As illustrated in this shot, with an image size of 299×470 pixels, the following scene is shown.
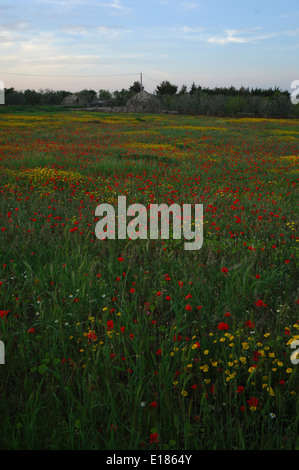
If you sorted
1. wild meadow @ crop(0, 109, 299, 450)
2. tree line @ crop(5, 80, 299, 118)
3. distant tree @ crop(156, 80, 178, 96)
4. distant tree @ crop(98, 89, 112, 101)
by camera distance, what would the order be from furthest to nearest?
distant tree @ crop(98, 89, 112, 101), distant tree @ crop(156, 80, 178, 96), tree line @ crop(5, 80, 299, 118), wild meadow @ crop(0, 109, 299, 450)

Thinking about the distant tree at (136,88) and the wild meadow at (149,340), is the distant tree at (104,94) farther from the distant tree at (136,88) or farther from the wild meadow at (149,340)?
the wild meadow at (149,340)

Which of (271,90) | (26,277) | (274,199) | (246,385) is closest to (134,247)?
(26,277)

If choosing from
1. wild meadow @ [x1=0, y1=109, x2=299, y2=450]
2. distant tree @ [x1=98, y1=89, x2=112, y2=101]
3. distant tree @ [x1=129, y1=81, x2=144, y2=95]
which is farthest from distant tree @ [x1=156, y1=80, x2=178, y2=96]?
wild meadow @ [x1=0, y1=109, x2=299, y2=450]

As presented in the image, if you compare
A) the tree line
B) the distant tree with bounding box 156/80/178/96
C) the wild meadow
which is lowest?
the wild meadow

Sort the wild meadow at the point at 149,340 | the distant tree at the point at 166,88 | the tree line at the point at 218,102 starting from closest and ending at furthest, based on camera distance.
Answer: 1. the wild meadow at the point at 149,340
2. the tree line at the point at 218,102
3. the distant tree at the point at 166,88

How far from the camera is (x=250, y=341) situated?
251 cm

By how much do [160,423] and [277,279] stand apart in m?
2.28

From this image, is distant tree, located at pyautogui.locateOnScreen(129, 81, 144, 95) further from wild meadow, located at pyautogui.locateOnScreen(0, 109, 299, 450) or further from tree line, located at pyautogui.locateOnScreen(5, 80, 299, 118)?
wild meadow, located at pyautogui.locateOnScreen(0, 109, 299, 450)

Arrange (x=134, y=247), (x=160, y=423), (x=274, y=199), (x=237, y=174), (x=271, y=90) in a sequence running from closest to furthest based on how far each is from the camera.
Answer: (x=160, y=423) < (x=134, y=247) < (x=274, y=199) < (x=237, y=174) < (x=271, y=90)

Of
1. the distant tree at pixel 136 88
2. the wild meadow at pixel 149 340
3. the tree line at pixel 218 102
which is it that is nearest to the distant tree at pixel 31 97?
the tree line at pixel 218 102

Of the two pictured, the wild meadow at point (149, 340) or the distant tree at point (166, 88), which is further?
the distant tree at point (166, 88)

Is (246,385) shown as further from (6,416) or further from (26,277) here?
(26,277)

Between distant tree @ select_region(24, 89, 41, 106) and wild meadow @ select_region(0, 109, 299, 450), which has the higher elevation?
distant tree @ select_region(24, 89, 41, 106)

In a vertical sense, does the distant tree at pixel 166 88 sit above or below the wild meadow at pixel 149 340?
above
